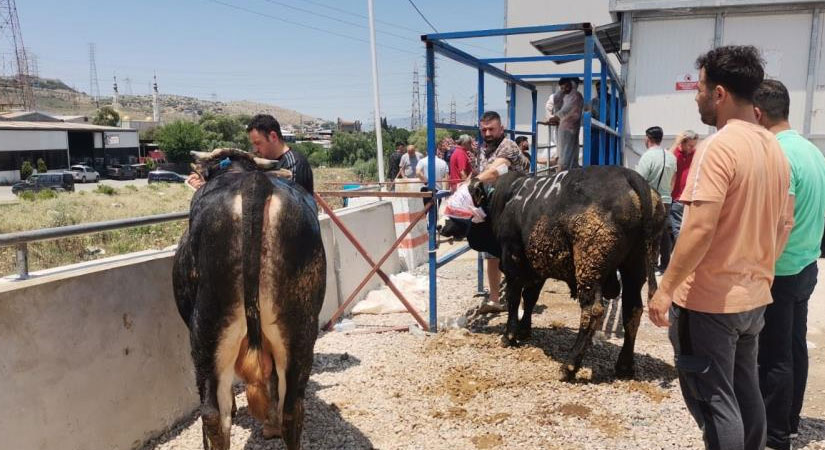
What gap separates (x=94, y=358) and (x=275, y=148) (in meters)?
1.89

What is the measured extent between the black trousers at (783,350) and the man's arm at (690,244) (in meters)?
1.10

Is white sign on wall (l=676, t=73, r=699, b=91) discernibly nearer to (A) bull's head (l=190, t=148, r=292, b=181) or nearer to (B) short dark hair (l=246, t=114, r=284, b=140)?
(B) short dark hair (l=246, t=114, r=284, b=140)

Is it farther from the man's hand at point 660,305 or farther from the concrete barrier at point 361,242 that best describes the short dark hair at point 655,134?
the man's hand at point 660,305

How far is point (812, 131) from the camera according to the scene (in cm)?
930

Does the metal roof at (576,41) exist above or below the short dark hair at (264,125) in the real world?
above

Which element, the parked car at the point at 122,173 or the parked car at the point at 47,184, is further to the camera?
the parked car at the point at 122,173

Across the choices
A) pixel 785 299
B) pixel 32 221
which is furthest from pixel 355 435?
pixel 32 221

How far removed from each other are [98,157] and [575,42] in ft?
211

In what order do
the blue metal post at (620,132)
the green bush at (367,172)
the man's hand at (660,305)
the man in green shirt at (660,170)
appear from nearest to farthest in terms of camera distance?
the man's hand at (660,305)
the man in green shirt at (660,170)
the blue metal post at (620,132)
the green bush at (367,172)

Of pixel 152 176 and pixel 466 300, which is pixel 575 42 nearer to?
pixel 466 300

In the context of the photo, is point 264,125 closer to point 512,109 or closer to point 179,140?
point 512,109

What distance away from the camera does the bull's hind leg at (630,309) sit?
4832 mm

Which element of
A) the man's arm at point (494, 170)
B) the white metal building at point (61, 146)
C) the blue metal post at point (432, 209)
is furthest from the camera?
the white metal building at point (61, 146)

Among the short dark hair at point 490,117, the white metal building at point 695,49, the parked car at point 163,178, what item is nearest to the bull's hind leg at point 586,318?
the short dark hair at point 490,117
